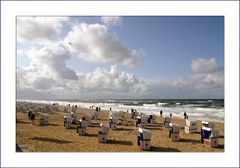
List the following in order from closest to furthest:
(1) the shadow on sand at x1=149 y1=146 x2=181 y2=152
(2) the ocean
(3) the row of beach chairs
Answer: (3) the row of beach chairs
(1) the shadow on sand at x1=149 y1=146 x2=181 y2=152
(2) the ocean

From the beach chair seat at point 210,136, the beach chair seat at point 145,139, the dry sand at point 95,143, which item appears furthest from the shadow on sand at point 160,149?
the beach chair seat at point 210,136

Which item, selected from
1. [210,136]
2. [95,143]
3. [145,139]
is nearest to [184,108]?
[210,136]

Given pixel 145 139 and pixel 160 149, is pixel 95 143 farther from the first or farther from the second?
pixel 160 149

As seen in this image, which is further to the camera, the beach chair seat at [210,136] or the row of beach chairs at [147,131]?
the beach chair seat at [210,136]

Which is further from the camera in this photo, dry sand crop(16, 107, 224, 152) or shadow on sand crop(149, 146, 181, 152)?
shadow on sand crop(149, 146, 181, 152)

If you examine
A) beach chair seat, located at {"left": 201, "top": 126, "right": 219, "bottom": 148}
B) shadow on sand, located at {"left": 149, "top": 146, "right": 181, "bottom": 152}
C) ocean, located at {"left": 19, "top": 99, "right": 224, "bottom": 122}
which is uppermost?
beach chair seat, located at {"left": 201, "top": 126, "right": 219, "bottom": 148}

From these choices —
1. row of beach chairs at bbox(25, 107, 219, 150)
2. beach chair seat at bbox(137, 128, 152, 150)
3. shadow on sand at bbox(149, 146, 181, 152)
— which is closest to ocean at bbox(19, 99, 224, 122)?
row of beach chairs at bbox(25, 107, 219, 150)

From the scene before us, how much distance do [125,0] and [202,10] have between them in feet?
11.4

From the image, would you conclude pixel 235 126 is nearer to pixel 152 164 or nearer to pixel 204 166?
pixel 204 166

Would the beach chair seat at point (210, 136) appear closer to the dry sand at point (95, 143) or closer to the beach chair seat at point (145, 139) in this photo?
the dry sand at point (95, 143)

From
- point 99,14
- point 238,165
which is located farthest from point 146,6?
point 238,165

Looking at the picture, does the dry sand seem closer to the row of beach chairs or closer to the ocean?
the row of beach chairs

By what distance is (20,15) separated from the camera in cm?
1384

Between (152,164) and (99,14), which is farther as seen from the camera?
(99,14)
